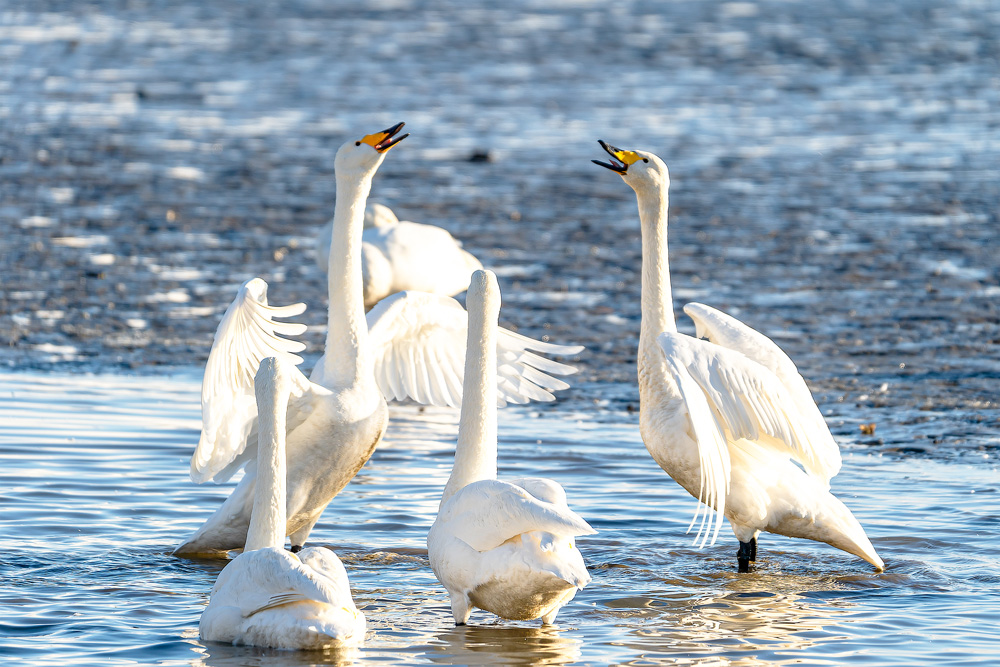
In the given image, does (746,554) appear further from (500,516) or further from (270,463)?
(270,463)

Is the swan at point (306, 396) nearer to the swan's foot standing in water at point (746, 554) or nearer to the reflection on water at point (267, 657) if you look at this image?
the swan's foot standing in water at point (746, 554)

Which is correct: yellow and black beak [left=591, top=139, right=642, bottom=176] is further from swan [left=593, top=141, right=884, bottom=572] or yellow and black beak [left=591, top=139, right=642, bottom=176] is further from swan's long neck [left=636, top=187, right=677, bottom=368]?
swan [left=593, top=141, right=884, bottom=572]

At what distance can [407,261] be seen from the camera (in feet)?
43.5

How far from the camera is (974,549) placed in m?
7.84

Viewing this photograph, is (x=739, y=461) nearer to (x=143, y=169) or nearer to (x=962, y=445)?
(x=962, y=445)

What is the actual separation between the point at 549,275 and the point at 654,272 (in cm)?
658

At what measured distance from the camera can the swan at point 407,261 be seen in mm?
13133

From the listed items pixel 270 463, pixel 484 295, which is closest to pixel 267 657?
pixel 270 463

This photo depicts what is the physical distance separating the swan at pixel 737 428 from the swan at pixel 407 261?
16.8ft

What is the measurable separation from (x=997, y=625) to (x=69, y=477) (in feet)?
16.4

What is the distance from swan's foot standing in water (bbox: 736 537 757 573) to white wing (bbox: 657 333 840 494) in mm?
540

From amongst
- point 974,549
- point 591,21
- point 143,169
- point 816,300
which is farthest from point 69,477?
point 591,21

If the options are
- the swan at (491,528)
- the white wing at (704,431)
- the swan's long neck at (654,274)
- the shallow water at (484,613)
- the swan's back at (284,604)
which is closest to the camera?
the swan's back at (284,604)

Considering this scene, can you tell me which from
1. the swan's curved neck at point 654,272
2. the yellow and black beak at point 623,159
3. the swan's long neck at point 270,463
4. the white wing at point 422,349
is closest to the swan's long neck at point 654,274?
the swan's curved neck at point 654,272
